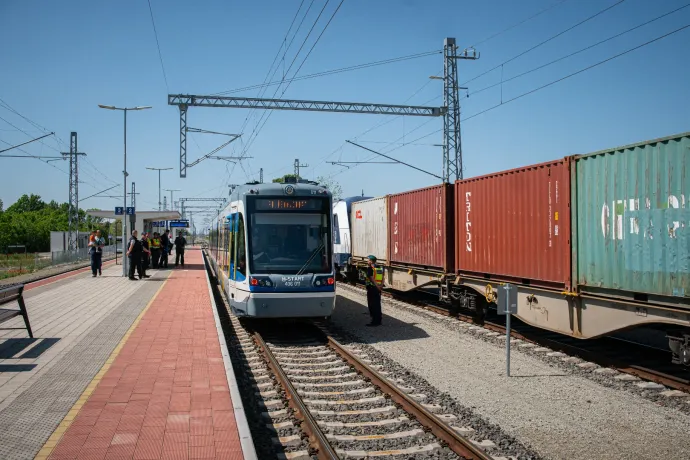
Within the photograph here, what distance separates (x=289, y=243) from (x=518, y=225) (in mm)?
4407

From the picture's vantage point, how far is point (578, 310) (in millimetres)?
9406

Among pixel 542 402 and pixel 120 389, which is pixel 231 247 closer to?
pixel 120 389

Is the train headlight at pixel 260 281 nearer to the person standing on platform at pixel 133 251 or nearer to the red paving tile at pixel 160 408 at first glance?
the red paving tile at pixel 160 408

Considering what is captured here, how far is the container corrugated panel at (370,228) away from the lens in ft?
63.3

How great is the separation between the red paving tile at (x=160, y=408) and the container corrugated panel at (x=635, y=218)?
569cm

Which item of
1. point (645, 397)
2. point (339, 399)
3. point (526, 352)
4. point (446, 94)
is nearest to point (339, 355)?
point (339, 399)

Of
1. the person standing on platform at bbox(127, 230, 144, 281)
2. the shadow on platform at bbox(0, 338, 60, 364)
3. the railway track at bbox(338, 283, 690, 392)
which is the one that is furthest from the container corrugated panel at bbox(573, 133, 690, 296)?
the person standing on platform at bbox(127, 230, 144, 281)

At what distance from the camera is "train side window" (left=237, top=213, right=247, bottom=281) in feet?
37.3

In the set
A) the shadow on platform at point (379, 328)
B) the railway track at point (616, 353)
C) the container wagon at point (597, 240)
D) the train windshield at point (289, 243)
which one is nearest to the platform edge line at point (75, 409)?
the train windshield at point (289, 243)

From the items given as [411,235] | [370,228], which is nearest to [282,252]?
[411,235]

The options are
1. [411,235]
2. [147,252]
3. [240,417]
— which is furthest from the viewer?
[147,252]

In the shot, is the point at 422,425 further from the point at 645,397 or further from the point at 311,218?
the point at 311,218

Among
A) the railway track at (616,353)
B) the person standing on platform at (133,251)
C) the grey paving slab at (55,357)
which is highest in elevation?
the person standing on platform at (133,251)

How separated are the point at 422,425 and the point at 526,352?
15.2 feet
